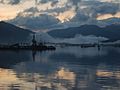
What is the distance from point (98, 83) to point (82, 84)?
2.44 metres

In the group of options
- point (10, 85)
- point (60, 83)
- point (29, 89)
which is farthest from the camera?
point (60, 83)

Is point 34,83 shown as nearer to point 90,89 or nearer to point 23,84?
point 23,84

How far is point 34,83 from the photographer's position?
47.7 m

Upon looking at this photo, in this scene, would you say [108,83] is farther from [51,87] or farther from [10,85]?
[10,85]

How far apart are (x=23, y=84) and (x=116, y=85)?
9569mm

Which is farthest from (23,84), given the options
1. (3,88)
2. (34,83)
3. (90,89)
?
(90,89)

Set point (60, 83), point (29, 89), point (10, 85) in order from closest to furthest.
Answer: point (29, 89)
point (10, 85)
point (60, 83)

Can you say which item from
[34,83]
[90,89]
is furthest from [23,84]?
[90,89]

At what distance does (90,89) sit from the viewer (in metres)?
43.0

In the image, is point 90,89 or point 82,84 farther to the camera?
point 82,84

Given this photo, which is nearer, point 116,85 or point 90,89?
point 90,89

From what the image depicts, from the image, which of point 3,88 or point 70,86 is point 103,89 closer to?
point 70,86

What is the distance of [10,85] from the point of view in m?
45.1

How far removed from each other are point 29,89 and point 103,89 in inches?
281
